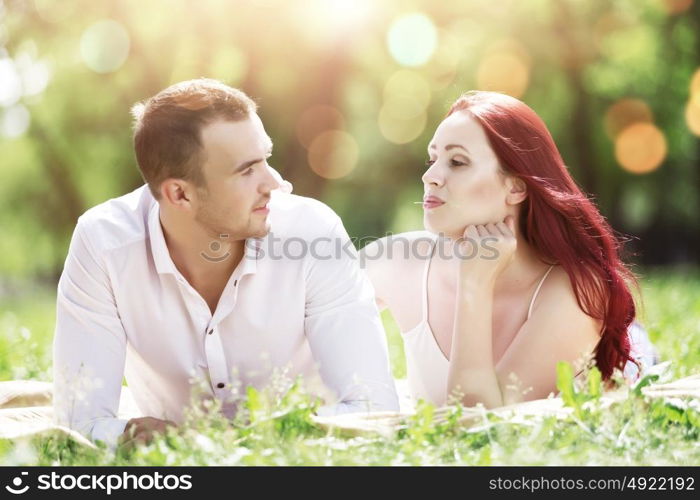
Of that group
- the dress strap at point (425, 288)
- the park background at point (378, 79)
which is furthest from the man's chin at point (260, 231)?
the park background at point (378, 79)

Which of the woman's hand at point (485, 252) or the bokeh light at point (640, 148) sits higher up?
the bokeh light at point (640, 148)

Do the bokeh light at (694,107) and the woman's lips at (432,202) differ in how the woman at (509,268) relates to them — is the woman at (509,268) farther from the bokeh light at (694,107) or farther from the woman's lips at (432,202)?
the bokeh light at (694,107)

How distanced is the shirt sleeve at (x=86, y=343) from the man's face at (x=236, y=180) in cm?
62

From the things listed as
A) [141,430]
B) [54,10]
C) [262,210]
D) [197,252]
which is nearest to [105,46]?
[54,10]

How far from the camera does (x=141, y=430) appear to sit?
3.59 metres

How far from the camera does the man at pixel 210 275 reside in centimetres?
415

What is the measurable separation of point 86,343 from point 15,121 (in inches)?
804

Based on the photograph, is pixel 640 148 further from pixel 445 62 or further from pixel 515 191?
pixel 515 191

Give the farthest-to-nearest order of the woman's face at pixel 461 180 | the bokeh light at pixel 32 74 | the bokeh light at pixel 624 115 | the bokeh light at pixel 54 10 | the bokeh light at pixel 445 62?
1. the bokeh light at pixel 624 115
2. the bokeh light at pixel 32 74
3. the bokeh light at pixel 445 62
4. the bokeh light at pixel 54 10
5. the woman's face at pixel 461 180

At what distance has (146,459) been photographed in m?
3.04

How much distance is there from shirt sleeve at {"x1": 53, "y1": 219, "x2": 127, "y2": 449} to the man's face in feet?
2.02

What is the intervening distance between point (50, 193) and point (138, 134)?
2107 centimetres

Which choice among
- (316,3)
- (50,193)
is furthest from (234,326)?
(50,193)

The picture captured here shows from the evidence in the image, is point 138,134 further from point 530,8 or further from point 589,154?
point 589,154
